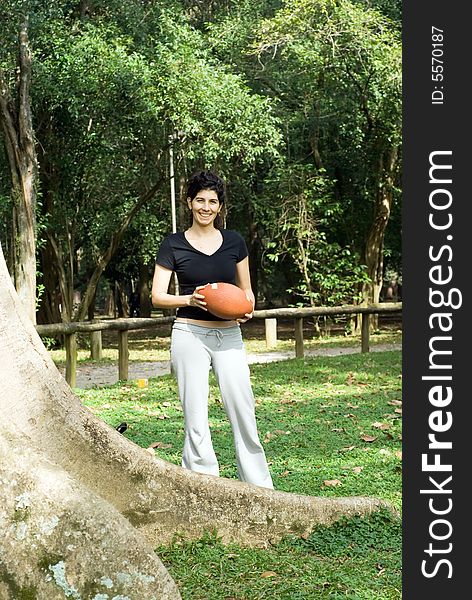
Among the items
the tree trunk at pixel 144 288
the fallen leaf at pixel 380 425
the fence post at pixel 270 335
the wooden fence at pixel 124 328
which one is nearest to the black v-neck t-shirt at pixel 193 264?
the fallen leaf at pixel 380 425

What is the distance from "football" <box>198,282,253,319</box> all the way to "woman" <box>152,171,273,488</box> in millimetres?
82

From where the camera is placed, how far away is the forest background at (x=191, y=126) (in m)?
17.3

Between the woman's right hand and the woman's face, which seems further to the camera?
the woman's face

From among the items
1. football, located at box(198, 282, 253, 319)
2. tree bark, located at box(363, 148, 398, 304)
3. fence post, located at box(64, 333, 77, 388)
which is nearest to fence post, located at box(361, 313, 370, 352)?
tree bark, located at box(363, 148, 398, 304)

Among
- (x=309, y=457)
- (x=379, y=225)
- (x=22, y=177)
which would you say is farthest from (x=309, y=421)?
(x=379, y=225)

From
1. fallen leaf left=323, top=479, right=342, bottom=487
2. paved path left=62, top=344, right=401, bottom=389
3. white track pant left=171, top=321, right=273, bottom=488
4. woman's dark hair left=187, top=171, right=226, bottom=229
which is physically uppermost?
woman's dark hair left=187, top=171, right=226, bottom=229

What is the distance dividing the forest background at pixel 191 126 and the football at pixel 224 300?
37.5 feet

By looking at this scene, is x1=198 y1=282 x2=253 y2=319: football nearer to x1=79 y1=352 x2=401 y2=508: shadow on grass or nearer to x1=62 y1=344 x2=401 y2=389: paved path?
x1=79 y1=352 x2=401 y2=508: shadow on grass

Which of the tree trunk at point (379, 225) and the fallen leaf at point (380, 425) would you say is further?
the tree trunk at point (379, 225)

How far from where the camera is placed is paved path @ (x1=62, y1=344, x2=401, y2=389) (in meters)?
14.3

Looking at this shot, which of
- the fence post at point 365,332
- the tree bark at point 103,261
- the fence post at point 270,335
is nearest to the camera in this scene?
the fence post at point 365,332

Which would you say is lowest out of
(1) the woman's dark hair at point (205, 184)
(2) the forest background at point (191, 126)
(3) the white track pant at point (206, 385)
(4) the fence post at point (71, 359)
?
(4) the fence post at point (71, 359)

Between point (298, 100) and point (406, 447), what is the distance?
20.0m

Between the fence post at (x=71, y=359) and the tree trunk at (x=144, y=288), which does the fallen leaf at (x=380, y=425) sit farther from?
the tree trunk at (x=144, y=288)
